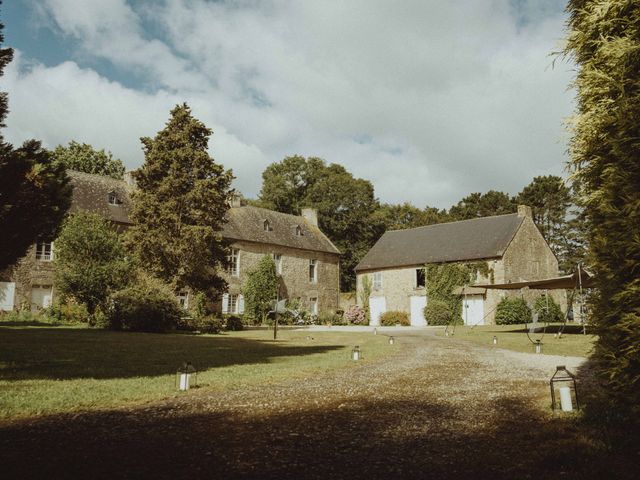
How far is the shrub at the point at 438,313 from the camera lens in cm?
3553

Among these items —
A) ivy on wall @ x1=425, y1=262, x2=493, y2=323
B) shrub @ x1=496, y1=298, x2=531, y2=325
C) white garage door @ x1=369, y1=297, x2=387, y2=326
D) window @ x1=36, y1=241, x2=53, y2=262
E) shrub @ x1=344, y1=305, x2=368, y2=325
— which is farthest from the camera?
white garage door @ x1=369, y1=297, x2=387, y2=326

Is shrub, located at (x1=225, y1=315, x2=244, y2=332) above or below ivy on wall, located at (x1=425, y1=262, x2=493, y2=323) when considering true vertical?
below

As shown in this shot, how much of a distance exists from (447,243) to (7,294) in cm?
3089

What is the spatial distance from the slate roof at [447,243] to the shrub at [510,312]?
3448 millimetres

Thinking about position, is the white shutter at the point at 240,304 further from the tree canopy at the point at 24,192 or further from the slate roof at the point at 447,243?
the tree canopy at the point at 24,192

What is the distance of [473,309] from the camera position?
3562 cm

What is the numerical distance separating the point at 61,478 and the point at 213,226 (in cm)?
2232

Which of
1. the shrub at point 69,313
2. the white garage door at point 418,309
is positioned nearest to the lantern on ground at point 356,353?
the shrub at point 69,313

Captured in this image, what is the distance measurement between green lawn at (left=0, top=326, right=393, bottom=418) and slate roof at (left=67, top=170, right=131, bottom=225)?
16231mm

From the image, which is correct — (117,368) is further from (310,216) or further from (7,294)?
(310,216)

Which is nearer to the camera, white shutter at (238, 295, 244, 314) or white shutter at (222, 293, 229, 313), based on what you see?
white shutter at (222, 293, 229, 313)

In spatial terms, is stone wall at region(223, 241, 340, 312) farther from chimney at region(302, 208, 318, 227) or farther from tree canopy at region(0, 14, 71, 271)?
tree canopy at region(0, 14, 71, 271)

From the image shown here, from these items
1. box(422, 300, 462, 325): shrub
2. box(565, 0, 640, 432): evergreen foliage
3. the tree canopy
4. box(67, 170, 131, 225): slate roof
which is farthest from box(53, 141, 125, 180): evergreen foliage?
box(565, 0, 640, 432): evergreen foliage

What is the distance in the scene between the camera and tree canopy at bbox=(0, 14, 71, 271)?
8469 mm
